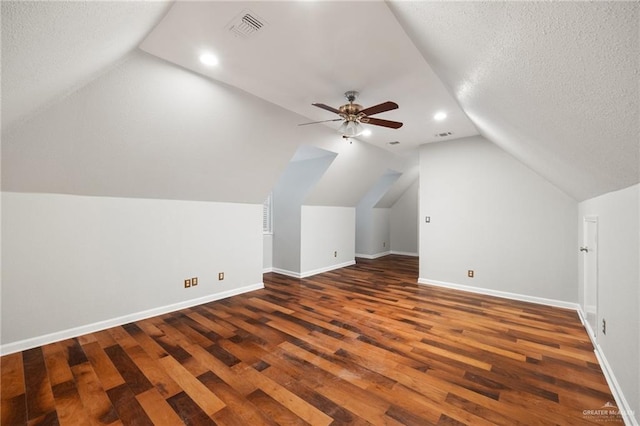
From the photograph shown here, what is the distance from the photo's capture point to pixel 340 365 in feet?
7.77

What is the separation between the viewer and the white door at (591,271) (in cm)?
252

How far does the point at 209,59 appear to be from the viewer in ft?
7.77

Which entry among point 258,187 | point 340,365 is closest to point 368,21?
point 340,365

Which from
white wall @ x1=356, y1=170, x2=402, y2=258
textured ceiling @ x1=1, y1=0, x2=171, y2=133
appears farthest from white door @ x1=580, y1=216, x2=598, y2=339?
white wall @ x1=356, y1=170, x2=402, y2=258

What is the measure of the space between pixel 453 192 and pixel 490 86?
10.5 feet

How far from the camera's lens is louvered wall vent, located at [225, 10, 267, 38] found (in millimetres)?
1812

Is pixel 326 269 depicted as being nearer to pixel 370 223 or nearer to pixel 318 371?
pixel 370 223

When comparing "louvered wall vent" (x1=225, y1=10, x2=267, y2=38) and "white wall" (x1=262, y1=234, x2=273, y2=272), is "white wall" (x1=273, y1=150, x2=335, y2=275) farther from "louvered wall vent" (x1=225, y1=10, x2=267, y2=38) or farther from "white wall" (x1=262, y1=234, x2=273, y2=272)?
"louvered wall vent" (x1=225, y1=10, x2=267, y2=38)

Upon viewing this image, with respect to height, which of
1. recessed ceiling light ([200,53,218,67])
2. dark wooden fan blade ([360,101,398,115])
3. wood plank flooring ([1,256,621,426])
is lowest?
wood plank flooring ([1,256,621,426])

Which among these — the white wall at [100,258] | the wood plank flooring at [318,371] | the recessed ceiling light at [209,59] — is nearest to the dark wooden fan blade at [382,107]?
the recessed ceiling light at [209,59]

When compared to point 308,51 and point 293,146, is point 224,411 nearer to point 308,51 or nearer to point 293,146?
point 308,51

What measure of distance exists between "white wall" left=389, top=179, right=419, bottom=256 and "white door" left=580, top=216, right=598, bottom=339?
208 inches

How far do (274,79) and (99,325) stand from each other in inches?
131

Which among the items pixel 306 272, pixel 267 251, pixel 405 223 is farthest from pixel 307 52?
pixel 405 223
